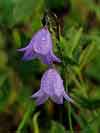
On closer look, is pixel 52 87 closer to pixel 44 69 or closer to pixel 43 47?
pixel 43 47

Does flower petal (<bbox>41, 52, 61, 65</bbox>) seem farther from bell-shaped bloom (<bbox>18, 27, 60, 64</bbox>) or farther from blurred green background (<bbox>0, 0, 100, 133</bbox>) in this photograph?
blurred green background (<bbox>0, 0, 100, 133</bbox>)

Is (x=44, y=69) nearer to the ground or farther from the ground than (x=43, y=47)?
nearer to the ground

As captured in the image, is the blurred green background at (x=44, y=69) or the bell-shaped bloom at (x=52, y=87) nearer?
the bell-shaped bloom at (x=52, y=87)

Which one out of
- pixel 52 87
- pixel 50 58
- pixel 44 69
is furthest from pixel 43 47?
pixel 44 69

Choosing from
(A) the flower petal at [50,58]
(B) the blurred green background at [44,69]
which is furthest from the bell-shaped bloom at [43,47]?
(B) the blurred green background at [44,69]

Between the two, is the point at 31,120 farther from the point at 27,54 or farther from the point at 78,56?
the point at 27,54

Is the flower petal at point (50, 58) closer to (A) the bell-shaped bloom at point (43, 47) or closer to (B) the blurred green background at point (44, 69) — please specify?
(A) the bell-shaped bloom at point (43, 47)

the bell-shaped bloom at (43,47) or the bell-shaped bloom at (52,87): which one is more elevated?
the bell-shaped bloom at (43,47)

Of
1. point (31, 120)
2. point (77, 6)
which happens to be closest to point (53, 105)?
point (31, 120)
